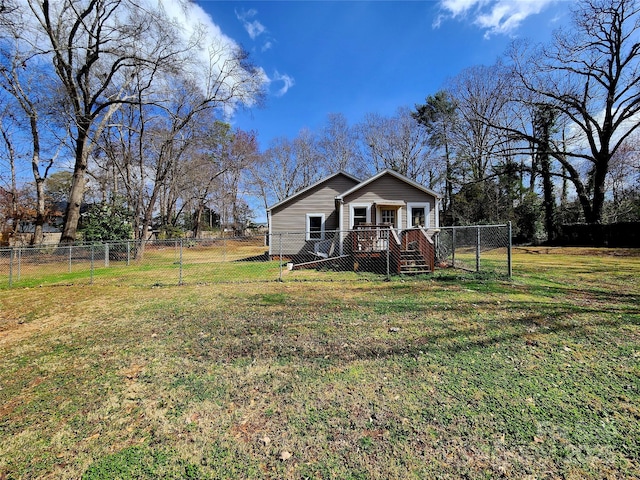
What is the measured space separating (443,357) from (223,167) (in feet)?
111

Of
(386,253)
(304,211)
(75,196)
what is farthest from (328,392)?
(75,196)

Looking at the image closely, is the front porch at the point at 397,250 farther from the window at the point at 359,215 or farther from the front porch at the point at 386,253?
the window at the point at 359,215

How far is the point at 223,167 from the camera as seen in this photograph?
33094 millimetres

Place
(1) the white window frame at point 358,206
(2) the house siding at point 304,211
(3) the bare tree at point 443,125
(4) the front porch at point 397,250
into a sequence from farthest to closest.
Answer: (3) the bare tree at point 443,125 < (2) the house siding at point 304,211 < (1) the white window frame at point 358,206 < (4) the front porch at point 397,250

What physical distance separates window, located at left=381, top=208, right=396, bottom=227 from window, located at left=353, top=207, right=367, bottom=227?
0.95m

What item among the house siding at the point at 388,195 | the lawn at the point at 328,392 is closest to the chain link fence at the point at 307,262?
the house siding at the point at 388,195

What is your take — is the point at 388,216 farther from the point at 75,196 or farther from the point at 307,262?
the point at 75,196

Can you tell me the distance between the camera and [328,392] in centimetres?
261

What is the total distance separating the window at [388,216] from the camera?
14.0 m

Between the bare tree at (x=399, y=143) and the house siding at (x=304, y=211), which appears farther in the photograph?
the bare tree at (x=399, y=143)

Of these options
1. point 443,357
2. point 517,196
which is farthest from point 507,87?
point 443,357

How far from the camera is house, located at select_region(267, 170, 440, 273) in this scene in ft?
32.0

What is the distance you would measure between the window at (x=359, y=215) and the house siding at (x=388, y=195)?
1.04 feet

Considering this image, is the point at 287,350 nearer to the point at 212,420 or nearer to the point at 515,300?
the point at 212,420
